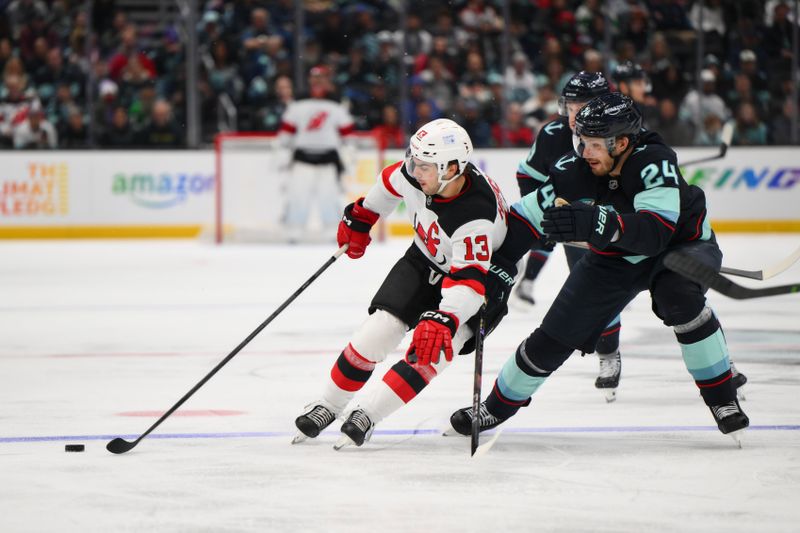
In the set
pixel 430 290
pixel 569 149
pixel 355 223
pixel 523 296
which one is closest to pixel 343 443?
pixel 430 290

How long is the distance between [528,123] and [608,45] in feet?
3.52

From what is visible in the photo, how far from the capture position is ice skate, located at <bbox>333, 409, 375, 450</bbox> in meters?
3.55

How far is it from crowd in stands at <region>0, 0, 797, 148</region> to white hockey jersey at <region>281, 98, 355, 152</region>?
0.31 meters

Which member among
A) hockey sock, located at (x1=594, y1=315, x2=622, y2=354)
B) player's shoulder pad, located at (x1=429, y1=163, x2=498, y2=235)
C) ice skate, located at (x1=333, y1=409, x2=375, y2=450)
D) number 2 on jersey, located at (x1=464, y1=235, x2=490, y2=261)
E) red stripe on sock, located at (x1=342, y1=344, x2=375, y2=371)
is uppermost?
player's shoulder pad, located at (x1=429, y1=163, x2=498, y2=235)

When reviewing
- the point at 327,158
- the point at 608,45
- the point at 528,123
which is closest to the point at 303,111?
the point at 327,158

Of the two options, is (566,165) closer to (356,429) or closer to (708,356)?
(708,356)

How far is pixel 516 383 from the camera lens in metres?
3.69

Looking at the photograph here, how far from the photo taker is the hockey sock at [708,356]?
357 centimetres

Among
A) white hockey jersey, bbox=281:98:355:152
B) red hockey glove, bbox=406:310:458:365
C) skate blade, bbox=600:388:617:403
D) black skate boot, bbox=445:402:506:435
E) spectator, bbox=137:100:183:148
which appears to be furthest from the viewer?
spectator, bbox=137:100:183:148

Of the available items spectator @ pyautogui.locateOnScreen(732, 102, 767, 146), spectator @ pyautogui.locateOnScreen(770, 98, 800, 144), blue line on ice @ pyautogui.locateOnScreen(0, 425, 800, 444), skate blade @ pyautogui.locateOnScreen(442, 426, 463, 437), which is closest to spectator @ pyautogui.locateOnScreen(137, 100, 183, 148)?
spectator @ pyautogui.locateOnScreen(732, 102, 767, 146)

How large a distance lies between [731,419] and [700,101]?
8963mm

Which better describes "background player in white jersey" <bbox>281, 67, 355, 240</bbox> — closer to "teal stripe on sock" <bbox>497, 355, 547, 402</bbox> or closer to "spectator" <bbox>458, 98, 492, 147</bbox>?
"spectator" <bbox>458, 98, 492, 147</bbox>

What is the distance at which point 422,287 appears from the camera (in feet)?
12.3

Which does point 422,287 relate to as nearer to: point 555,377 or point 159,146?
point 555,377
